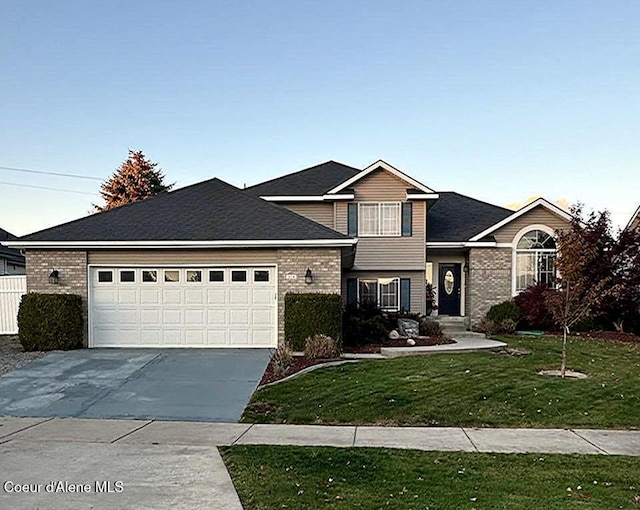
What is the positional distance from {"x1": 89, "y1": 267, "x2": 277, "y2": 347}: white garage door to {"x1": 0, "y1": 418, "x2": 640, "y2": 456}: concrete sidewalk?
6.27m

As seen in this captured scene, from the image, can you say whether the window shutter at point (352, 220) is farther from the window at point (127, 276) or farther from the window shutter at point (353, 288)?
the window at point (127, 276)

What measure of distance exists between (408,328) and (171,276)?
7084 millimetres

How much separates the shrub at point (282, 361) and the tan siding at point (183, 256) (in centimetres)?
283

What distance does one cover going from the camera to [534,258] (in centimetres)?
1944

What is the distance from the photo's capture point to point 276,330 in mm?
14445

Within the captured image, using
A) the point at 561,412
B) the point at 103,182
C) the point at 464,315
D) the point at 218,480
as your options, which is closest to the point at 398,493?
the point at 218,480

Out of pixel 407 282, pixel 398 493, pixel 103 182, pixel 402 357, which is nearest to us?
pixel 398 493

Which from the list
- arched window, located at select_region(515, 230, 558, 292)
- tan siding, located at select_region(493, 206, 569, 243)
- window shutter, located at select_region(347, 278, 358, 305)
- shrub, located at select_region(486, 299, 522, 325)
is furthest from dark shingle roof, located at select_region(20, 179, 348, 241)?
arched window, located at select_region(515, 230, 558, 292)

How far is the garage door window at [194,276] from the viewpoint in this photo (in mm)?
14734

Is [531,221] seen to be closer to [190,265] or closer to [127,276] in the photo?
[190,265]

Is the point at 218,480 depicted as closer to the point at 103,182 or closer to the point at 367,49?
the point at 367,49

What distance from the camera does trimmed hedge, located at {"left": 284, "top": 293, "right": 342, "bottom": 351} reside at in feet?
44.1

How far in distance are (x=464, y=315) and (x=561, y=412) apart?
12243mm

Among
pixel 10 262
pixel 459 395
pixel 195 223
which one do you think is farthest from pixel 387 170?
pixel 10 262
